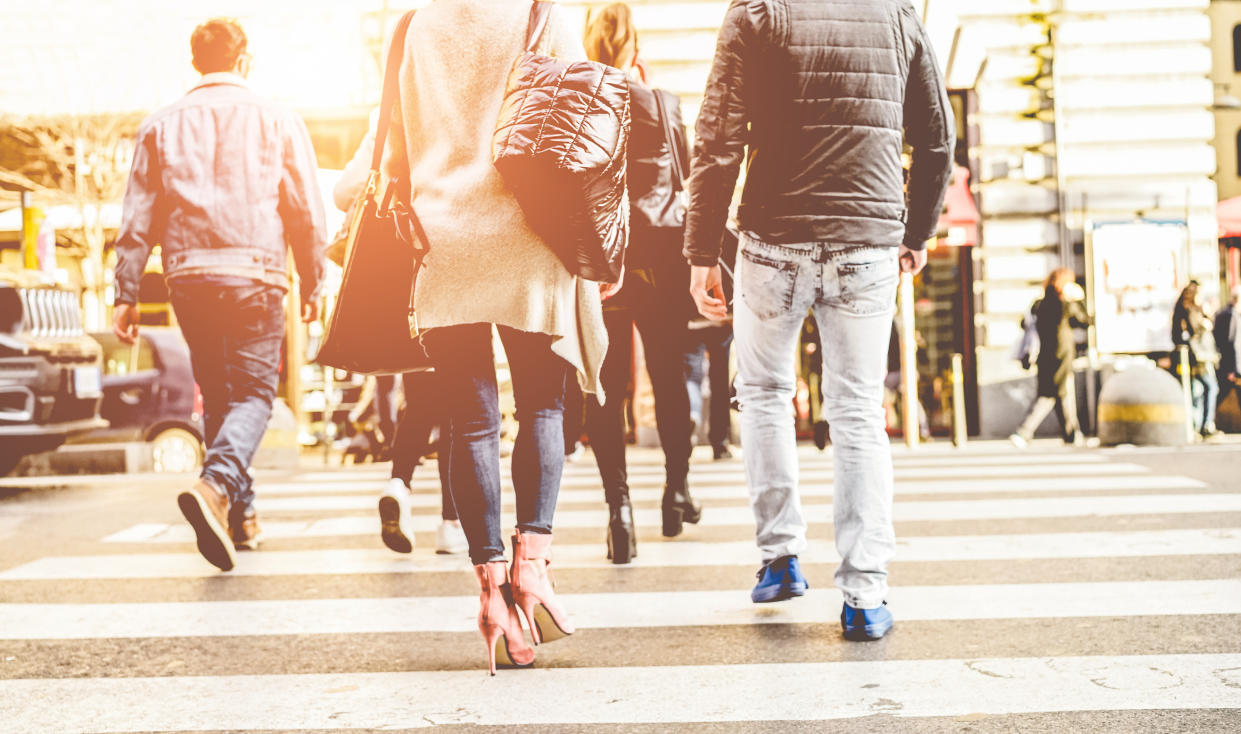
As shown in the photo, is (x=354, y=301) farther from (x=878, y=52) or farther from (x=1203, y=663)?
(x=1203, y=663)

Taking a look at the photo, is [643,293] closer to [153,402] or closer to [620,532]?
[620,532]

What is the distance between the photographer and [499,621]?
10.9 ft

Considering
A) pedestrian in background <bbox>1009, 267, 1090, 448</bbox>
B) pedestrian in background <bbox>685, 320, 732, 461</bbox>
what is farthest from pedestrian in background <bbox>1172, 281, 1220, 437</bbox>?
pedestrian in background <bbox>685, 320, 732, 461</bbox>

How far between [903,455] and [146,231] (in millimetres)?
7095

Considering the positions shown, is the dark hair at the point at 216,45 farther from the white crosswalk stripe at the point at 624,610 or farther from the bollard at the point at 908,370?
the bollard at the point at 908,370

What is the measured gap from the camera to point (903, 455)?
11.0 metres

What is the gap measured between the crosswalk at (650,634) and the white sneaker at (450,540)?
0.06 m

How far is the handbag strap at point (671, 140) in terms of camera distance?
5.12 meters

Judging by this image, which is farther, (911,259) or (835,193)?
(911,259)

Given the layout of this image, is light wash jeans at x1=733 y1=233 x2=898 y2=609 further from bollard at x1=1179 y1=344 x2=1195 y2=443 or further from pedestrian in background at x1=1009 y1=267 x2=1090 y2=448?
bollard at x1=1179 y1=344 x2=1195 y2=443

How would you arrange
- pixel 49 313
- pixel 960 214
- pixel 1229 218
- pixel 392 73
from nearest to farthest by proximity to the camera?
pixel 392 73
pixel 49 313
pixel 960 214
pixel 1229 218

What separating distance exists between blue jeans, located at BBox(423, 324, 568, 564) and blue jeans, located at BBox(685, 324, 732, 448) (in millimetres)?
5405

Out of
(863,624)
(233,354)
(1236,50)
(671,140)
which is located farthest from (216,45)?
(1236,50)

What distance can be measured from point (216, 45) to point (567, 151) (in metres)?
2.75
